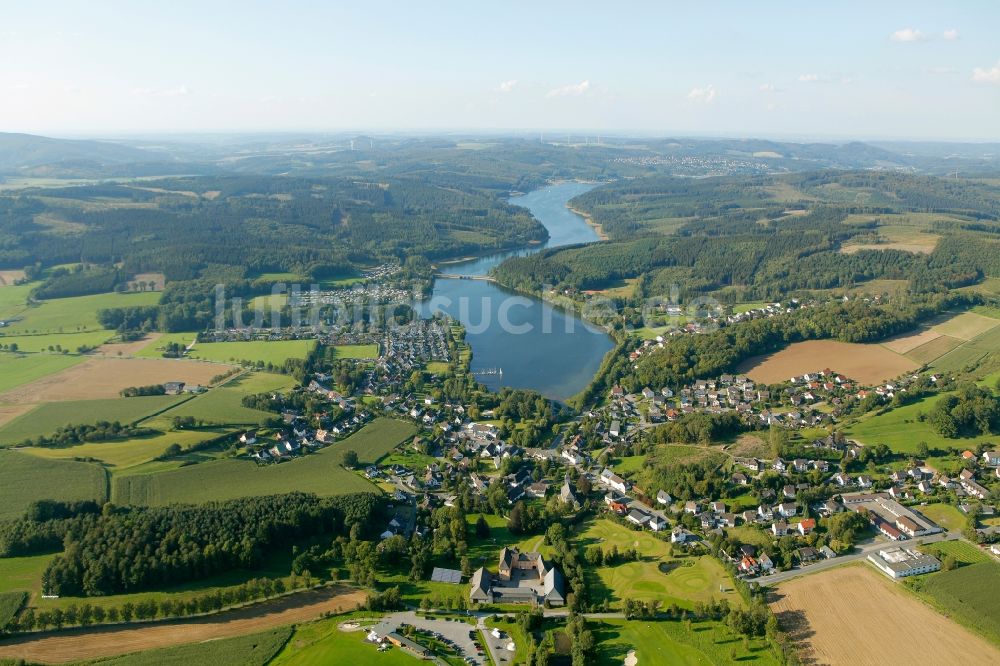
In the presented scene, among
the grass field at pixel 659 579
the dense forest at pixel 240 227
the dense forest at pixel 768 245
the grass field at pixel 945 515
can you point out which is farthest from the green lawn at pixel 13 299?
the grass field at pixel 945 515

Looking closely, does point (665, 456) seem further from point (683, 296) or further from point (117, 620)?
point (683, 296)

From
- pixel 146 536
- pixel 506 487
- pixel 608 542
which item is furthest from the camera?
pixel 506 487

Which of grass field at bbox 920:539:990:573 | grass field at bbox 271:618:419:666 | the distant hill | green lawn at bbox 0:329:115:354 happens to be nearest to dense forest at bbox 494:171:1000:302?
green lawn at bbox 0:329:115:354

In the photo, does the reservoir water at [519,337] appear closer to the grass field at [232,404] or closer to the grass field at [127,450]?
the grass field at [232,404]

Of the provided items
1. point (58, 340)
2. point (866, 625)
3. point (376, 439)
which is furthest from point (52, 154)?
point (866, 625)

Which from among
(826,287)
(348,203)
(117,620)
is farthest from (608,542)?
(348,203)

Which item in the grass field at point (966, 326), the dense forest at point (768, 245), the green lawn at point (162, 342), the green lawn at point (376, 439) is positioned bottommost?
the green lawn at point (376, 439)
